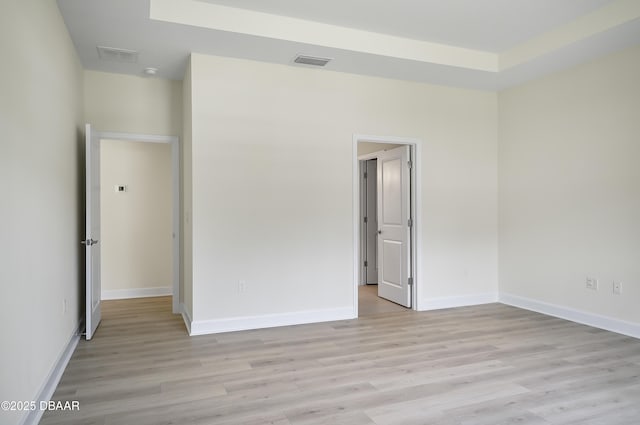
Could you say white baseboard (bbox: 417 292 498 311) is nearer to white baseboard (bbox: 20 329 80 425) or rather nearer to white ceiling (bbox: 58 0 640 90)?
white ceiling (bbox: 58 0 640 90)

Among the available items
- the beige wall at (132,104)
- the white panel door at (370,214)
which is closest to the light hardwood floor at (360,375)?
the beige wall at (132,104)

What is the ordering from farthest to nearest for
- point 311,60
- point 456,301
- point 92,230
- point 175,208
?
point 456,301
point 175,208
point 311,60
point 92,230

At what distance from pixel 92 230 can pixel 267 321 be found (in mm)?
1954

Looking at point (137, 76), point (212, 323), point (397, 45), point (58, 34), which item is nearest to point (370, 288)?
point (212, 323)

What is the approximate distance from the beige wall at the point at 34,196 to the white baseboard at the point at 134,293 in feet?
7.41

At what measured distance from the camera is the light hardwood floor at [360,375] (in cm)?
253

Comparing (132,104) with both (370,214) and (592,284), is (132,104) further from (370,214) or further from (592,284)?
(592,284)

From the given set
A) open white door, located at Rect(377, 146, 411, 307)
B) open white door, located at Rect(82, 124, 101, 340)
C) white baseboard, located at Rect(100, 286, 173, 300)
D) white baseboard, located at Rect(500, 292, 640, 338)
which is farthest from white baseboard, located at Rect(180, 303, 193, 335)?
white baseboard, located at Rect(500, 292, 640, 338)

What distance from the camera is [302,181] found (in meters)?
4.64

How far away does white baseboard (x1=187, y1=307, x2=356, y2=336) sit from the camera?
4.20m

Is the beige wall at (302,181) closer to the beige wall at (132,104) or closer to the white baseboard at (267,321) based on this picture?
the white baseboard at (267,321)

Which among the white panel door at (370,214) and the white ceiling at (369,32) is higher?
the white ceiling at (369,32)

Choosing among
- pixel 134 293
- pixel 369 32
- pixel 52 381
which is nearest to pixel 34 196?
pixel 52 381

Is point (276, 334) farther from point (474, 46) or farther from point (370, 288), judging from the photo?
point (474, 46)
